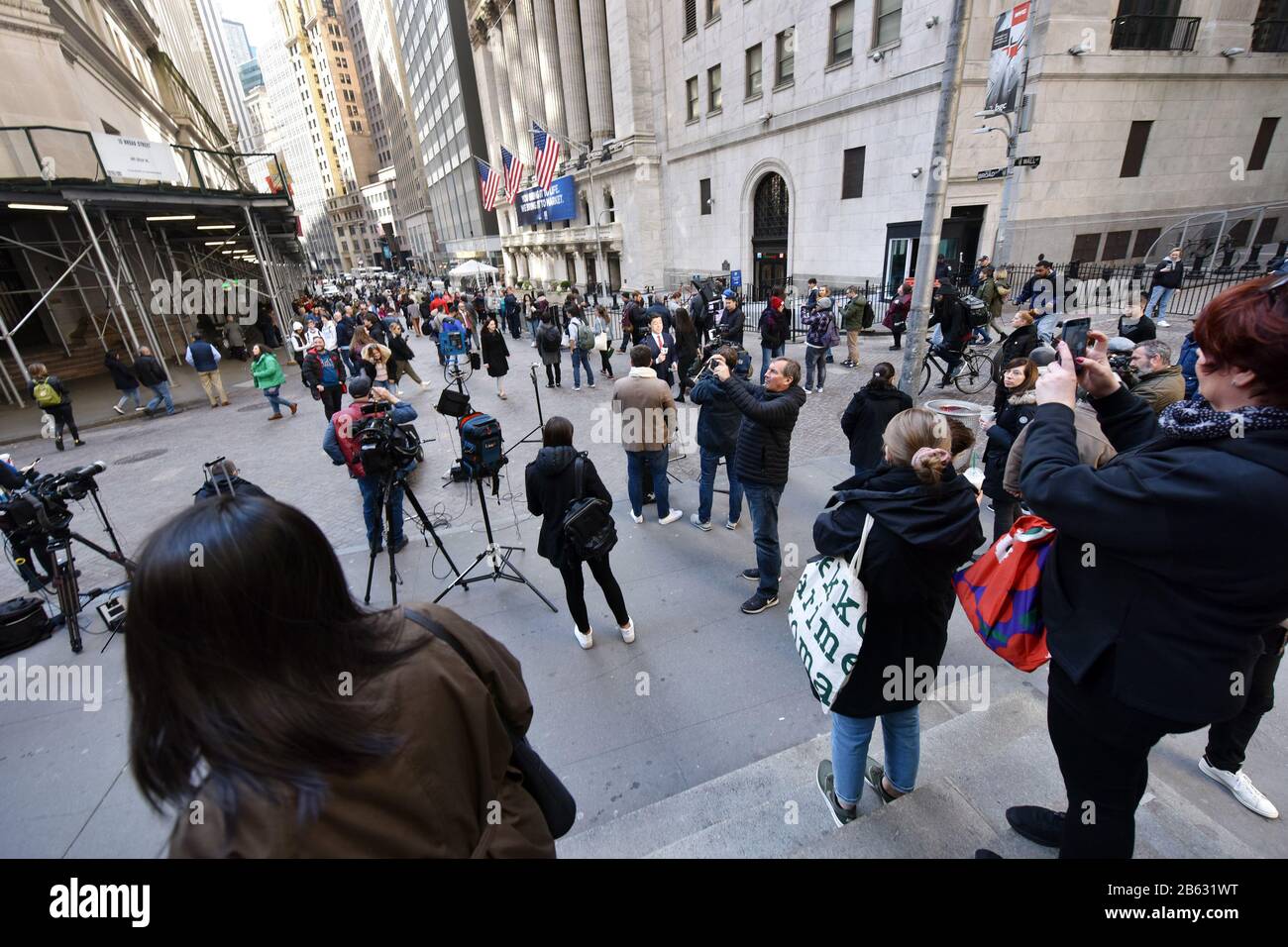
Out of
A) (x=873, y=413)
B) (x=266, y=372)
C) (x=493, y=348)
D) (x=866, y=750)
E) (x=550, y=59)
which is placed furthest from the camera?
(x=550, y=59)

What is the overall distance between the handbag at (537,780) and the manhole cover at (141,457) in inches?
487

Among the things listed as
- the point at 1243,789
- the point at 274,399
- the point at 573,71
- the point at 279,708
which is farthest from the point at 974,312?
the point at 573,71

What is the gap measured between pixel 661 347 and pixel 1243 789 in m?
8.62

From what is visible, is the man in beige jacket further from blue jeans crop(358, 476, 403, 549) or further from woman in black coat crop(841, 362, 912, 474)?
blue jeans crop(358, 476, 403, 549)

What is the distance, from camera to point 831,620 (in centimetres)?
246

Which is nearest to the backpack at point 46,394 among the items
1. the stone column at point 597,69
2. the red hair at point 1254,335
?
the red hair at point 1254,335

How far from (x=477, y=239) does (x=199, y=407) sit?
53929mm

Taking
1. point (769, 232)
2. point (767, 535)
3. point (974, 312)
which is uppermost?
point (769, 232)

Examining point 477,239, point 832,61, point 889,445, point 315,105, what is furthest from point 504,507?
point 315,105

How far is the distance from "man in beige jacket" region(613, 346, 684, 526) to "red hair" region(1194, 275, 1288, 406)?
447 cm

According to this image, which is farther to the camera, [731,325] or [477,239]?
[477,239]

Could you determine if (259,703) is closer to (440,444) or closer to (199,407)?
(440,444)

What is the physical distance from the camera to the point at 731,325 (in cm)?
1175

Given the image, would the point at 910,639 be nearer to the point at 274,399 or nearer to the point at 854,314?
the point at 854,314
